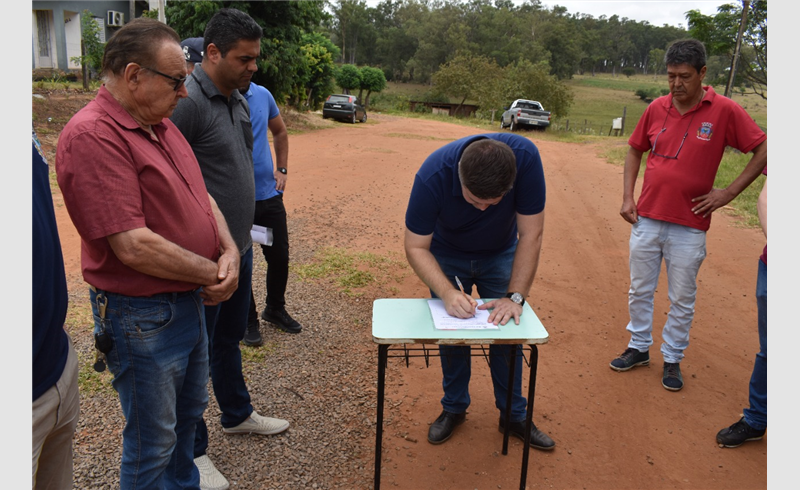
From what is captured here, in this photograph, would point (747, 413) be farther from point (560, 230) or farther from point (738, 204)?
point (738, 204)

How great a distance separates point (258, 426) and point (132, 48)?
219 centimetres

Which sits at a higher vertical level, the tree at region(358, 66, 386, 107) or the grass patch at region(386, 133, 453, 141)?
the tree at region(358, 66, 386, 107)

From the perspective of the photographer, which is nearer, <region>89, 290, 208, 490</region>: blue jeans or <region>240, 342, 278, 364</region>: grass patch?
<region>89, 290, 208, 490</region>: blue jeans

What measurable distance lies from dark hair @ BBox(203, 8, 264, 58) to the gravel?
7.02 feet

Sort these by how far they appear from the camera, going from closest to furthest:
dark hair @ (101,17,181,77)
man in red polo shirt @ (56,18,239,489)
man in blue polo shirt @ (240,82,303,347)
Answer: man in red polo shirt @ (56,18,239,489) < dark hair @ (101,17,181,77) < man in blue polo shirt @ (240,82,303,347)

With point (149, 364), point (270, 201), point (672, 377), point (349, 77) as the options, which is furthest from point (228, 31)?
point (349, 77)

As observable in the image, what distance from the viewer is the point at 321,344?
4523 mm

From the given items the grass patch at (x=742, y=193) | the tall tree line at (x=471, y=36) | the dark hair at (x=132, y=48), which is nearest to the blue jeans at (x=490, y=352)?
the dark hair at (x=132, y=48)

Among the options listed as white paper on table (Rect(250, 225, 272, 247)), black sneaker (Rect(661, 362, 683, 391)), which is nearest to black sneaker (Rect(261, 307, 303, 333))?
white paper on table (Rect(250, 225, 272, 247))

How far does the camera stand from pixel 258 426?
10.8 feet

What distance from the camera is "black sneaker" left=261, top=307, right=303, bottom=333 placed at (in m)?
4.67

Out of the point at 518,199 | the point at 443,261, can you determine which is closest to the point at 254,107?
the point at 443,261

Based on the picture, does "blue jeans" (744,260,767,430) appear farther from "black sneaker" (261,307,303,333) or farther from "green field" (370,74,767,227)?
"green field" (370,74,767,227)

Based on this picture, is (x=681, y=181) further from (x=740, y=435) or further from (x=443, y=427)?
(x=443, y=427)
